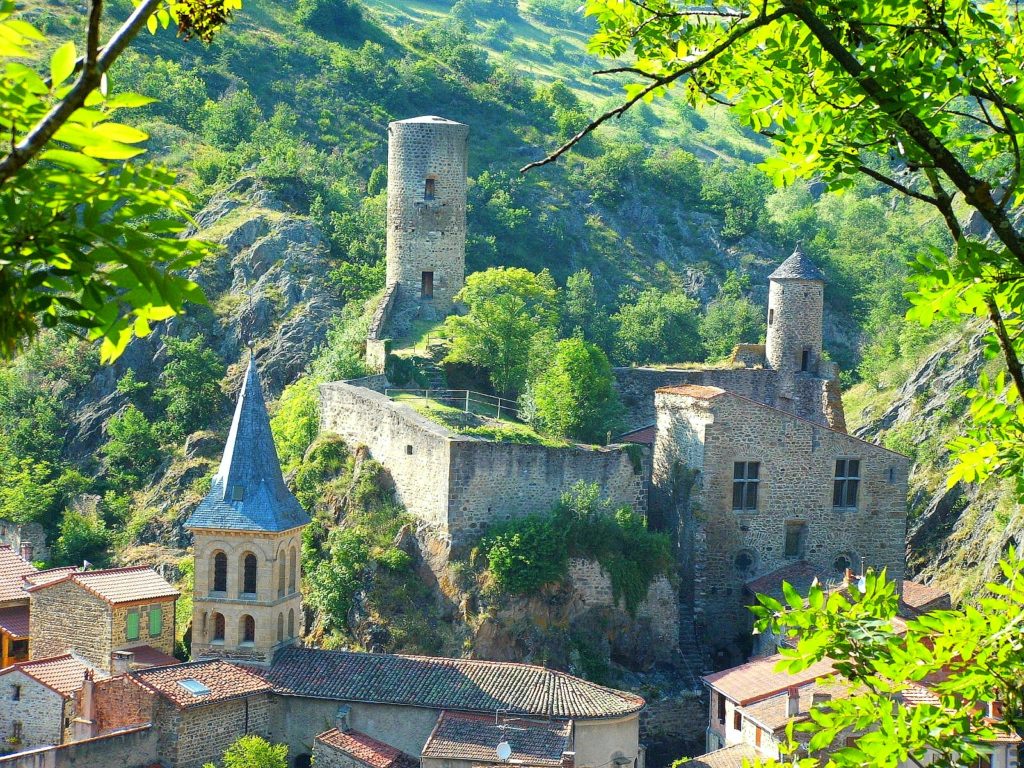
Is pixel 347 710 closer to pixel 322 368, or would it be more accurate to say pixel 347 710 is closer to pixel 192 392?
pixel 322 368

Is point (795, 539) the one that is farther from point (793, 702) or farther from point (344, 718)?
point (344, 718)

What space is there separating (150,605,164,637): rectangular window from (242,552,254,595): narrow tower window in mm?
2054

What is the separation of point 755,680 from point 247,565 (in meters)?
10.5

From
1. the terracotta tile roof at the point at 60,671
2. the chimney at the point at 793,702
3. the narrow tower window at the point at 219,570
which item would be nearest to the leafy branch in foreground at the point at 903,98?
the chimney at the point at 793,702

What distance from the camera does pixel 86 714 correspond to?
2667 centimetres

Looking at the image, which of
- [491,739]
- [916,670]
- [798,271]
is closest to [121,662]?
[491,739]

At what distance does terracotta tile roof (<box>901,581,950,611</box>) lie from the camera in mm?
→ 31438

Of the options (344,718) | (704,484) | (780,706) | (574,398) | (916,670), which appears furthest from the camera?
(574,398)

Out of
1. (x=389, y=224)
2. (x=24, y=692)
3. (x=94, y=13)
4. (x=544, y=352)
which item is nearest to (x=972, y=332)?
(x=544, y=352)

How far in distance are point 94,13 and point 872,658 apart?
4.22m

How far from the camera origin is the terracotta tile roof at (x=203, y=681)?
88.0 feet

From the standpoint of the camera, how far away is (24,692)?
1089 inches

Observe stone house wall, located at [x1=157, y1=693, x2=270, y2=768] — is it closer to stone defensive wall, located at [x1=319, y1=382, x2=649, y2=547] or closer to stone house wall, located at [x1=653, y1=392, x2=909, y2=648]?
stone defensive wall, located at [x1=319, y1=382, x2=649, y2=547]

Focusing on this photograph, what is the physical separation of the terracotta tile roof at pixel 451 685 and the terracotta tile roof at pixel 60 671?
12.0ft
